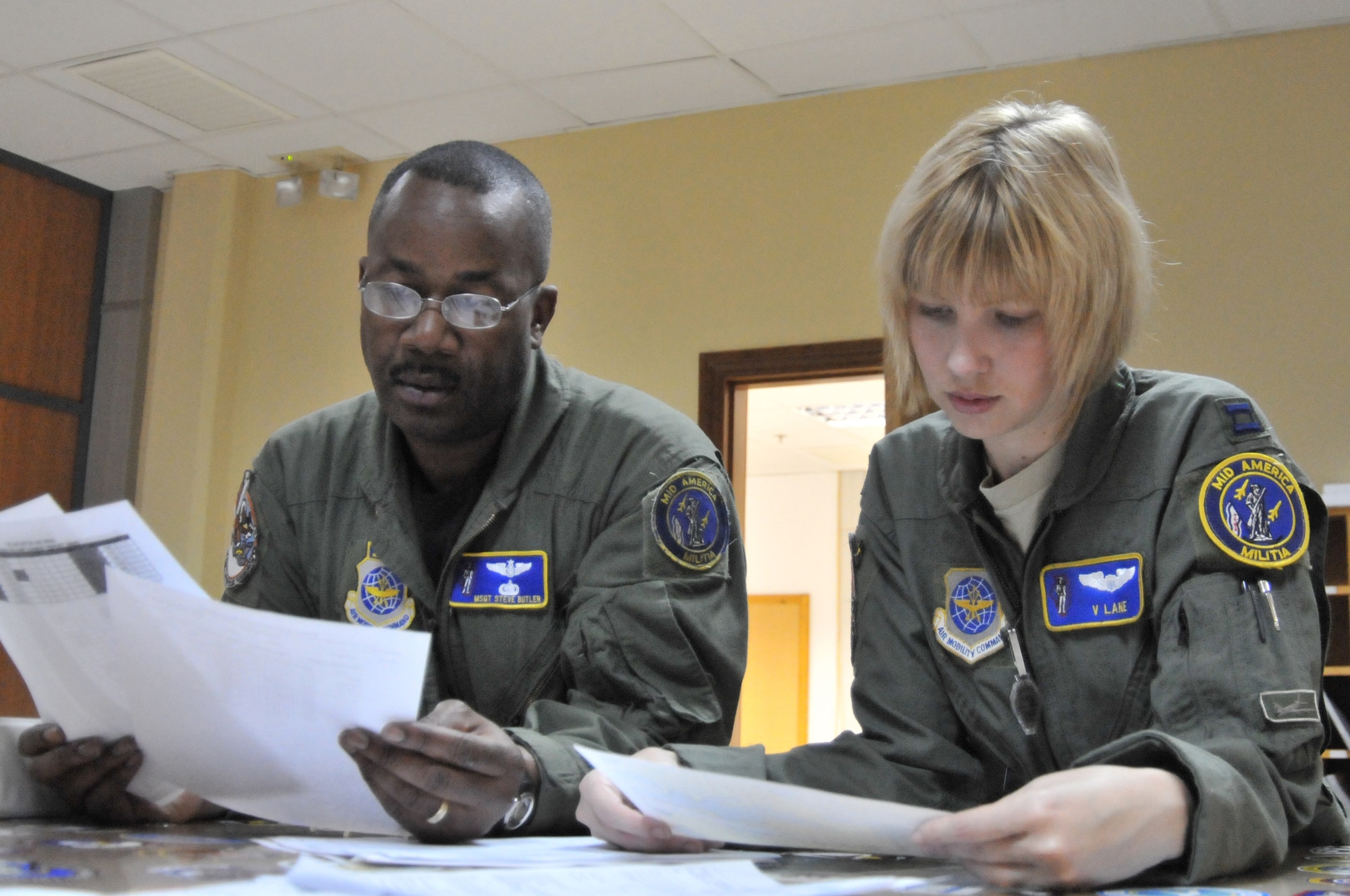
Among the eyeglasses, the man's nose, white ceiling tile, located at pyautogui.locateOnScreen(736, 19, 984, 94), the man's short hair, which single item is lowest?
the man's nose

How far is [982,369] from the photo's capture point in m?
1.07

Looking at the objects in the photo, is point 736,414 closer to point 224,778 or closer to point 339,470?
point 339,470

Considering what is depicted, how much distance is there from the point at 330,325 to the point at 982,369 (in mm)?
4613

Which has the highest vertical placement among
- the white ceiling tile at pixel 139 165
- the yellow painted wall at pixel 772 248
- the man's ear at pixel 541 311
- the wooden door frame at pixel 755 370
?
the white ceiling tile at pixel 139 165

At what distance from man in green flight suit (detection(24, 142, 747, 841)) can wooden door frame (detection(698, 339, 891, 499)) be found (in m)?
2.87

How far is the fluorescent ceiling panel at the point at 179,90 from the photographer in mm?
4402

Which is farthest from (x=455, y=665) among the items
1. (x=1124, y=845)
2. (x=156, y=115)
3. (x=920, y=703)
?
(x=156, y=115)

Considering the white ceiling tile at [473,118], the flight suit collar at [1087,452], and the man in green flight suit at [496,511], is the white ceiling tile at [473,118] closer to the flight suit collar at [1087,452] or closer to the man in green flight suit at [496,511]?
the man in green flight suit at [496,511]

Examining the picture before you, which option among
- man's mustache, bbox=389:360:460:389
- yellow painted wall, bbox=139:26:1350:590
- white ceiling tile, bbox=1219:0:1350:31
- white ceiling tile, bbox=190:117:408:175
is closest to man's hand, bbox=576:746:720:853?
man's mustache, bbox=389:360:460:389

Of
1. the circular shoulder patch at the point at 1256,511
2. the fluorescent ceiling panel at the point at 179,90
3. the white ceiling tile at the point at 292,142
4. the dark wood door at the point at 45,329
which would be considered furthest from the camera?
the dark wood door at the point at 45,329

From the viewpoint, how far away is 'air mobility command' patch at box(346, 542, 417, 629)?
1.43m

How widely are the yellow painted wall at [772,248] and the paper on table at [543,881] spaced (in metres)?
2.73

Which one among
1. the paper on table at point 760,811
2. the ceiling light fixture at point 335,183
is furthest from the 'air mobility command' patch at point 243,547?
the ceiling light fixture at point 335,183

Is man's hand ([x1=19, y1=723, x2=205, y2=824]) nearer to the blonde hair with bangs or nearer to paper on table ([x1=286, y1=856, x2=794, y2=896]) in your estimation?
paper on table ([x1=286, y1=856, x2=794, y2=896])
